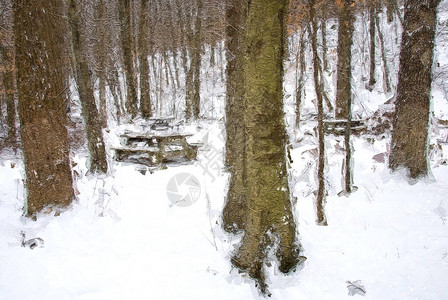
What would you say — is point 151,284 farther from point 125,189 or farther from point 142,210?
point 125,189

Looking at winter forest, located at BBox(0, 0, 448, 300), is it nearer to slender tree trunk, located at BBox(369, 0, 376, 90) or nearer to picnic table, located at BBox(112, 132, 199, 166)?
picnic table, located at BBox(112, 132, 199, 166)

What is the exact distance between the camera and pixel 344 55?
7566 millimetres

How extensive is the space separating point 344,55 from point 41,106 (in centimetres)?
722

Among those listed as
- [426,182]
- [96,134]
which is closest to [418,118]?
[426,182]

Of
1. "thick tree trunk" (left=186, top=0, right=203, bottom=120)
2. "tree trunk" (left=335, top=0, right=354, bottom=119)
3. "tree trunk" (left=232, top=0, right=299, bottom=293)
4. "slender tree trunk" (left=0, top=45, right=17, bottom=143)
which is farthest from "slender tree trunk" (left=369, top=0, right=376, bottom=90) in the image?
"slender tree trunk" (left=0, top=45, right=17, bottom=143)

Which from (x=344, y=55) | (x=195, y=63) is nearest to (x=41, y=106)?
(x=344, y=55)

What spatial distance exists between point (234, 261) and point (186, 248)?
0.78 metres

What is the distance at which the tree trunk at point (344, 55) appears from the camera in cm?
480

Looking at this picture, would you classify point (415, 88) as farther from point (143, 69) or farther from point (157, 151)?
point (143, 69)

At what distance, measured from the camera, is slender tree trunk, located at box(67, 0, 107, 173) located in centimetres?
593

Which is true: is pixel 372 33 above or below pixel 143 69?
above

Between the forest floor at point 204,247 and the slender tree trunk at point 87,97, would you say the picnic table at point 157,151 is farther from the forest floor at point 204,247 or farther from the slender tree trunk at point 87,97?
the forest floor at point 204,247

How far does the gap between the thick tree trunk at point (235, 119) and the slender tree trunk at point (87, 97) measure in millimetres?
3545

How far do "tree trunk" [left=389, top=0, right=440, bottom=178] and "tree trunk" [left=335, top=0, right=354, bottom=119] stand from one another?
1.03 meters
